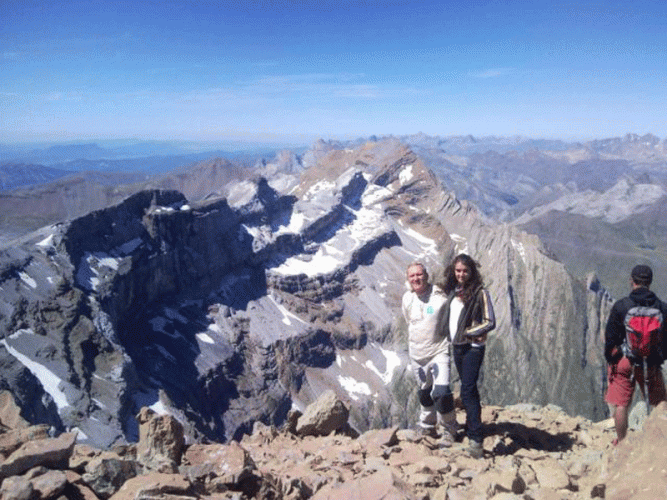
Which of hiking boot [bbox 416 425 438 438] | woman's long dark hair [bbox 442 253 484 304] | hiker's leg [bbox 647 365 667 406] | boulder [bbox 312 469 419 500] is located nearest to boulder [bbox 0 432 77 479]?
boulder [bbox 312 469 419 500]

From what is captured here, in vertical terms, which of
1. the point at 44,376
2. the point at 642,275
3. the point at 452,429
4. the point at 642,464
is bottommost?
the point at 44,376

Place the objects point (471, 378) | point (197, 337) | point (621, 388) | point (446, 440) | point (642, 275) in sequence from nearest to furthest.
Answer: point (642, 275) < point (621, 388) < point (471, 378) < point (446, 440) < point (197, 337)

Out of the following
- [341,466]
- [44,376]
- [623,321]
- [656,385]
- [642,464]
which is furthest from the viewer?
[44,376]

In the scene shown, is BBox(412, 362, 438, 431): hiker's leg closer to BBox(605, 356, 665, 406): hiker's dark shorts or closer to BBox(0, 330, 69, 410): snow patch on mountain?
BBox(605, 356, 665, 406): hiker's dark shorts

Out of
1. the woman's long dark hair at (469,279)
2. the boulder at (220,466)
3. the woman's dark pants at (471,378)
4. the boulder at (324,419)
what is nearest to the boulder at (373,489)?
the boulder at (220,466)

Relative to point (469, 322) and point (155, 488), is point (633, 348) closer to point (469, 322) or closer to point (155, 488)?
point (469, 322)

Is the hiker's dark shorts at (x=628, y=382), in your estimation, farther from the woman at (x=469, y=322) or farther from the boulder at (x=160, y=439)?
the boulder at (x=160, y=439)

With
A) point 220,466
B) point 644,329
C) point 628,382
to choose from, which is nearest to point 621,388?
point 628,382

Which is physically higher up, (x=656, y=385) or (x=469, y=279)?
(x=469, y=279)
